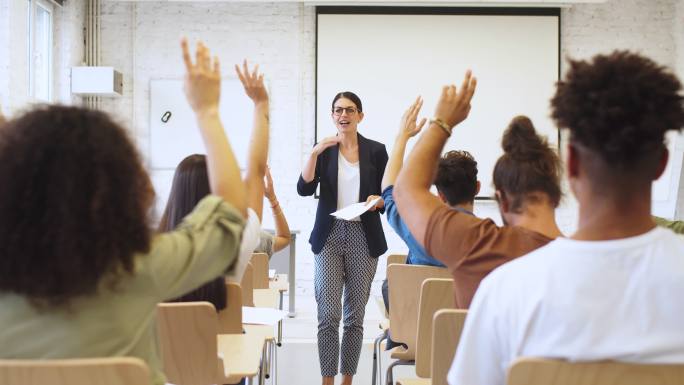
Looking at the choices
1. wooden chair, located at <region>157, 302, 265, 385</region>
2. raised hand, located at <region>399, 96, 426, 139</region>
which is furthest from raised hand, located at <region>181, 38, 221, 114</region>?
raised hand, located at <region>399, 96, 426, 139</region>

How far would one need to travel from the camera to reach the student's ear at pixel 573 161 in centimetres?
109

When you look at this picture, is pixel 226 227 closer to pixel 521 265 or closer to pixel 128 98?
pixel 521 265

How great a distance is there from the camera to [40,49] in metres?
6.44

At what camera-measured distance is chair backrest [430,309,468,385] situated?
1.66 m

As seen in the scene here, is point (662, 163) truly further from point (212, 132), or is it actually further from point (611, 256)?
point (212, 132)

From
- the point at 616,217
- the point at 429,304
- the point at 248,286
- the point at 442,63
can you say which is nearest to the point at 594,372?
the point at 616,217

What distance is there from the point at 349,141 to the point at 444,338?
2.28m

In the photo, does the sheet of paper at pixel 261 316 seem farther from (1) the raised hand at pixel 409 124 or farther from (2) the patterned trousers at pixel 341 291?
(2) the patterned trousers at pixel 341 291

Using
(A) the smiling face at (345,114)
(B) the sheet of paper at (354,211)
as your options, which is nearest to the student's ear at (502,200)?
(B) the sheet of paper at (354,211)

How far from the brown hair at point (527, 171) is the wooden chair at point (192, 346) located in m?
0.79

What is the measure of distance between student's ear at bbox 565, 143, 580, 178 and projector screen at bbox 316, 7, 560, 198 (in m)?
5.84

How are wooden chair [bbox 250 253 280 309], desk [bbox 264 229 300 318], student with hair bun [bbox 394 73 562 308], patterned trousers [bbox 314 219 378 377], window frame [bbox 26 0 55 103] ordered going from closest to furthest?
student with hair bun [bbox 394 73 562 308] < wooden chair [bbox 250 253 280 309] < patterned trousers [bbox 314 219 378 377] < desk [bbox 264 229 300 318] < window frame [bbox 26 0 55 103]

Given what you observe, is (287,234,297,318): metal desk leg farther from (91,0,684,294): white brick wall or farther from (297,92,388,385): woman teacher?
(297,92,388,385): woman teacher

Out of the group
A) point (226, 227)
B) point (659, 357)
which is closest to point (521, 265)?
point (659, 357)
